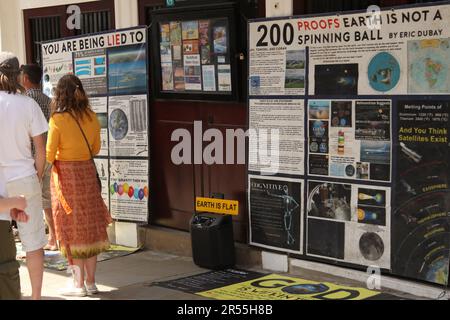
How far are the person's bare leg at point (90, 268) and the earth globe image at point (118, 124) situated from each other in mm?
2124

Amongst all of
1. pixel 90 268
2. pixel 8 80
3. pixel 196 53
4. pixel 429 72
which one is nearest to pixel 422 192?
pixel 429 72

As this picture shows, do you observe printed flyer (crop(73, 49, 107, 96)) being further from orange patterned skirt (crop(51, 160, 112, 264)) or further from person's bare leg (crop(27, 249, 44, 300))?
person's bare leg (crop(27, 249, 44, 300))

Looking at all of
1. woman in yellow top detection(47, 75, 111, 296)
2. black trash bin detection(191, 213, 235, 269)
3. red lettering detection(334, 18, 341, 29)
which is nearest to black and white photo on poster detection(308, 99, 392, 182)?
red lettering detection(334, 18, 341, 29)

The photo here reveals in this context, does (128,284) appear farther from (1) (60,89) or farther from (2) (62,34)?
(2) (62,34)

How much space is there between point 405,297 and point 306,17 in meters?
2.39

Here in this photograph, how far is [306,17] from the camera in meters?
6.47

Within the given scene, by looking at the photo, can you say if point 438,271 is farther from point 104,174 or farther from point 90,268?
point 104,174

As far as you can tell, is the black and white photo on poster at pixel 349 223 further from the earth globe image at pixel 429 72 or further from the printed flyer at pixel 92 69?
the printed flyer at pixel 92 69

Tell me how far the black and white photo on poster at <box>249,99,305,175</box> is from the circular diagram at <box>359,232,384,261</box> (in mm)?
814

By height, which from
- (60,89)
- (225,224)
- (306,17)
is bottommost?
(225,224)

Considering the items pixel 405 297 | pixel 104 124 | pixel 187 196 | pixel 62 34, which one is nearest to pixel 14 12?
pixel 62 34

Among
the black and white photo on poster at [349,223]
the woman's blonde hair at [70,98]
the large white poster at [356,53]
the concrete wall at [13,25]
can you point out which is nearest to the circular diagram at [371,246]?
the black and white photo on poster at [349,223]

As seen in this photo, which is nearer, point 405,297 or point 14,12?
point 405,297

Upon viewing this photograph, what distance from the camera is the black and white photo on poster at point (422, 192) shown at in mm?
5703
